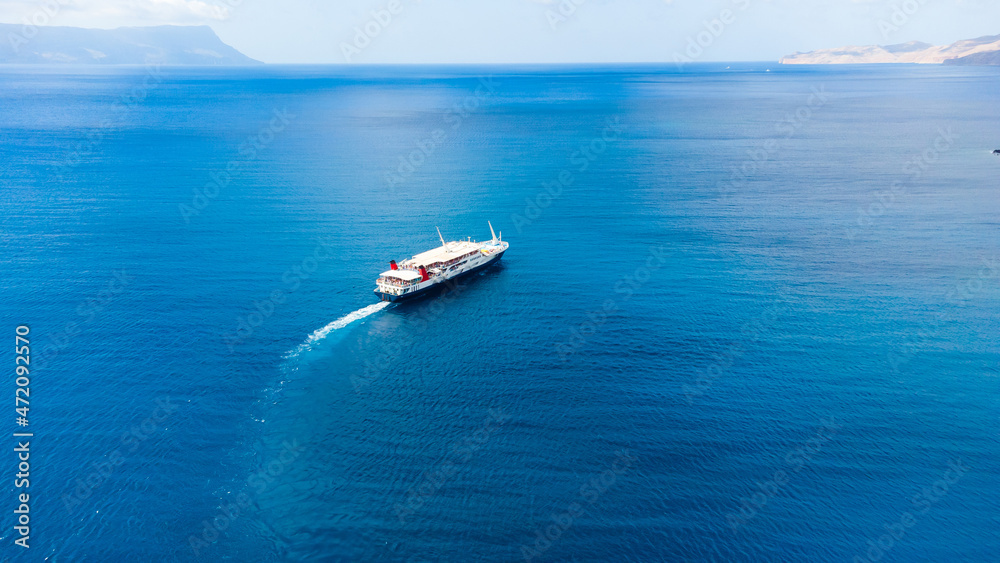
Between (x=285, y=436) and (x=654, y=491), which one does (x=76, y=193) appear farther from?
(x=654, y=491)

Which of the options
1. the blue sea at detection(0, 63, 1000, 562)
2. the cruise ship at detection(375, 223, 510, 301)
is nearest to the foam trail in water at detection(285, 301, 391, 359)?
the blue sea at detection(0, 63, 1000, 562)

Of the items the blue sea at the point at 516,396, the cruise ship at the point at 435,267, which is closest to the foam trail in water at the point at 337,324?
the blue sea at the point at 516,396

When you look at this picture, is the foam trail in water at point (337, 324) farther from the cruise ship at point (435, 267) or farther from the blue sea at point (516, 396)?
the cruise ship at point (435, 267)

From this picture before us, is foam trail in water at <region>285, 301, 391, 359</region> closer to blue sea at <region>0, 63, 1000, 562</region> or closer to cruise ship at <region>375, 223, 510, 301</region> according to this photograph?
blue sea at <region>0, 63, 1000, 562</region>

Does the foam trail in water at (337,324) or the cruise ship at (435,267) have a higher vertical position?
the cruise ship at (435,267)

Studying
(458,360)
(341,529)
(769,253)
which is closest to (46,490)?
(341,529)
